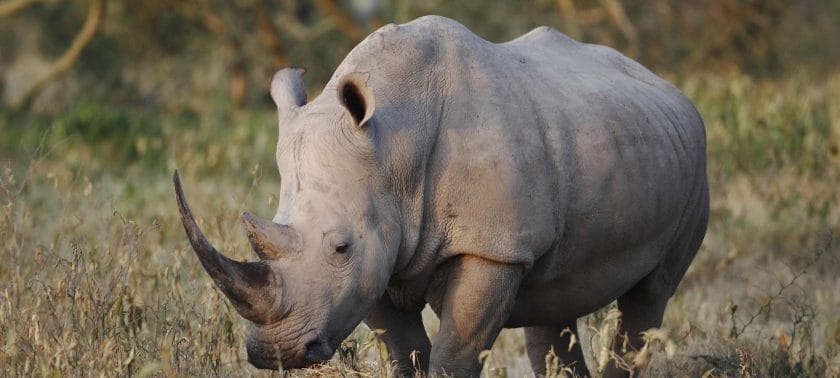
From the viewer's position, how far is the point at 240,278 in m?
4.35

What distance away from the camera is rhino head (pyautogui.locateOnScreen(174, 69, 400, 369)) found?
4.38 m

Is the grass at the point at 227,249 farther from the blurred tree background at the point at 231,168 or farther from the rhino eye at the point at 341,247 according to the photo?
the rhino eye at the point at 341,247

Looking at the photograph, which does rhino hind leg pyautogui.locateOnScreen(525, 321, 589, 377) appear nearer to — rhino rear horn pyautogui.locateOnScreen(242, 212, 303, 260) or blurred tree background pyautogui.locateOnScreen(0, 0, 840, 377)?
blurred tree background pyautogui.locateOnScreen(0, 0, 840, 377)

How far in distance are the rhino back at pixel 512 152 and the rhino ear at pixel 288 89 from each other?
171mm

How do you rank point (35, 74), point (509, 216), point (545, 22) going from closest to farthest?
point (509, 216), point (545, 22), point (35, 74)

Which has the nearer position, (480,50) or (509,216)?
(509,216)

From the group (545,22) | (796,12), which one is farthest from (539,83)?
(796,12)

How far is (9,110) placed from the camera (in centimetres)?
1700

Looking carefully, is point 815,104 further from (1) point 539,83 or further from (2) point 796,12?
(2) point 796,12

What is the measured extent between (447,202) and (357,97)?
48cm

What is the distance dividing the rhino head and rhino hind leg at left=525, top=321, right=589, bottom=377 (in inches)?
66.8

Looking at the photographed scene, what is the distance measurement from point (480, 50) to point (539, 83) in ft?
0.87

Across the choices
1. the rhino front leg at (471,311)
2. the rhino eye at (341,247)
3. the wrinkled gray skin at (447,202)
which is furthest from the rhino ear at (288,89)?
the rhino front leg at (471,311)

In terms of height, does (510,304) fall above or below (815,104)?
above
